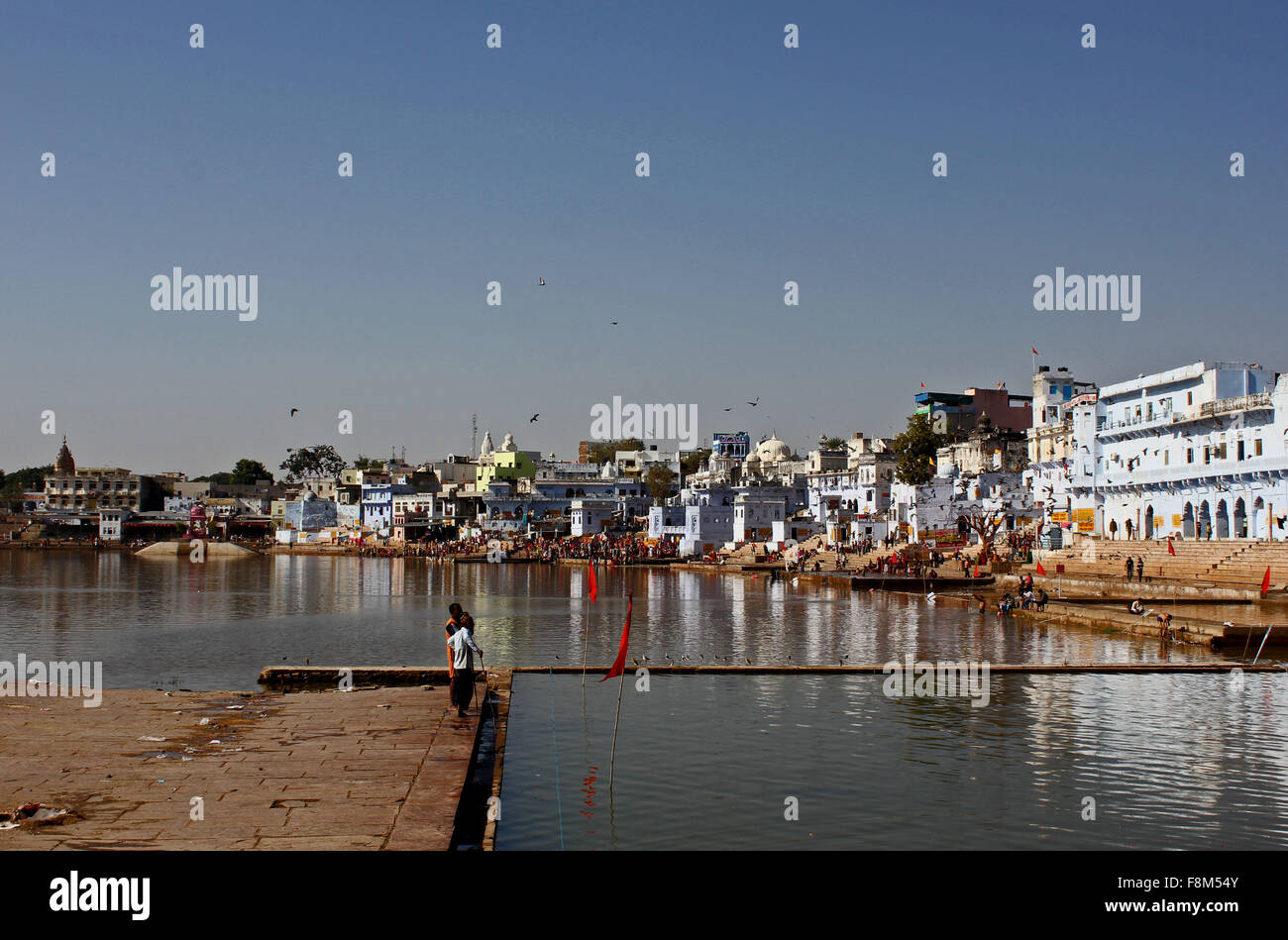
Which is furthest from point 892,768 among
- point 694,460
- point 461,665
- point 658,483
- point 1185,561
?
point 694,460

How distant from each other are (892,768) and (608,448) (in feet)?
475

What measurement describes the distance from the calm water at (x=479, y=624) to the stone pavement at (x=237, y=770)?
8962mm

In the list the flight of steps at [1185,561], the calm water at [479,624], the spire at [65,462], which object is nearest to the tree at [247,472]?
the spire at [65,462]

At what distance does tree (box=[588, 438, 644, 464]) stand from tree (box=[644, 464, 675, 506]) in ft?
100

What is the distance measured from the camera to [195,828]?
9.34m

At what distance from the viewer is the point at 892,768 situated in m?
15.2

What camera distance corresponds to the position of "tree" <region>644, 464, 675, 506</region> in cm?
11619

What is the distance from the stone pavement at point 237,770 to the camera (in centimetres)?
926

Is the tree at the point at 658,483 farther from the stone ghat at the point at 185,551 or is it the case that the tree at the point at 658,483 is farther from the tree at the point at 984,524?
the tree at the point at 984,524

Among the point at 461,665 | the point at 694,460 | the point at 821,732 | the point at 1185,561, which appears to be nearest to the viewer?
the point at 461,665

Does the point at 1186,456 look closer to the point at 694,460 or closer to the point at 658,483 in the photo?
the point at 658,483

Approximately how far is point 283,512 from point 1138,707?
139004 mm

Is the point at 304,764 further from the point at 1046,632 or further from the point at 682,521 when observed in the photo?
the point at 682,521

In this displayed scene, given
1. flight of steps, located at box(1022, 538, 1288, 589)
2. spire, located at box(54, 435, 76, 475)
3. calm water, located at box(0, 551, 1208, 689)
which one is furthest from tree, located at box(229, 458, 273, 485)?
flight of steps, located at box(1022, 538, 1288, 589)
